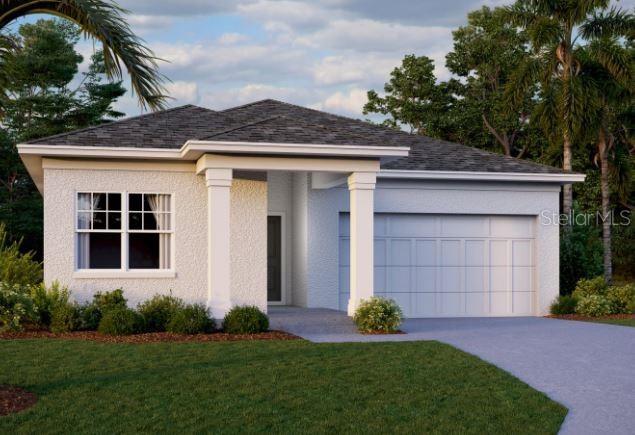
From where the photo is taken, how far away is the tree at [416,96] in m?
38.5

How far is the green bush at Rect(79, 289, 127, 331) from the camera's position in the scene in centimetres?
1557

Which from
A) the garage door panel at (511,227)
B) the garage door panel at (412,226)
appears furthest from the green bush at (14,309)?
the garage door panel at (511,227)

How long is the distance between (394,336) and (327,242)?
185 inches

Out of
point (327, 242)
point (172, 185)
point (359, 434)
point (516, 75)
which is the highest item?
point (516, 75)

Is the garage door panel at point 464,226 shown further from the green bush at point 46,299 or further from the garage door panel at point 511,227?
the green bush at point 46,299

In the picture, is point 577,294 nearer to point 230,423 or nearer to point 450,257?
point 450,257

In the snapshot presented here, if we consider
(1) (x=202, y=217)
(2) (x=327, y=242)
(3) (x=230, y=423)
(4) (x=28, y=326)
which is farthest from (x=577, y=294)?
(3) (x=230, y=423)

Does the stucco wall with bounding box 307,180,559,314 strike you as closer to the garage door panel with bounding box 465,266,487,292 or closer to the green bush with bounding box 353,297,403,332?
the garage door panel with bounding box 465,266,487,292

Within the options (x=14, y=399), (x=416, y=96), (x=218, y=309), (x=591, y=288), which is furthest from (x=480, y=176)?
(x=416, y=96)

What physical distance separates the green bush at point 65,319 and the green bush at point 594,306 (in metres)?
11.1

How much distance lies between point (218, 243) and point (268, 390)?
5.88 m

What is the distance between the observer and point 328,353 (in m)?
12.5

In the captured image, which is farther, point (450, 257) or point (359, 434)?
point (450, 257)

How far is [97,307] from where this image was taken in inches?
624
